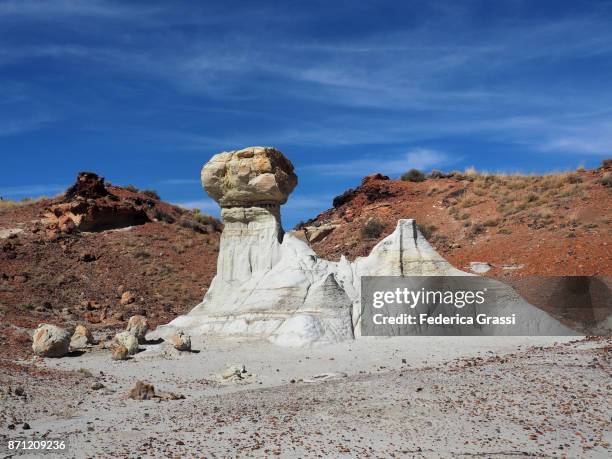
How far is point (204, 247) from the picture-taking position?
40.2 m

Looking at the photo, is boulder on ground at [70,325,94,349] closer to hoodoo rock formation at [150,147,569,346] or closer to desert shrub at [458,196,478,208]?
hoodoo rock formation at [150,147,569,346]

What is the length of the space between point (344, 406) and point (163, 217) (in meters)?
34.8

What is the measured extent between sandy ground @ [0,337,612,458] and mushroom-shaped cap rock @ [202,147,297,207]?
22.9 feet

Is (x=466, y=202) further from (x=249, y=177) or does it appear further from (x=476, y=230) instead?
(x=249, y=177)

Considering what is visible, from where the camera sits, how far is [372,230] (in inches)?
1539

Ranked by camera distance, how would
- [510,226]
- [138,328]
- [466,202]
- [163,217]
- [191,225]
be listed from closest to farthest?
[138,328]
[510,226]
[466,202]
[191,225]
[163,217]

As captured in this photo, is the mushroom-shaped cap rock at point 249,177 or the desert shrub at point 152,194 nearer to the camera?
the mushroom-shaped cap rock at point 249,177

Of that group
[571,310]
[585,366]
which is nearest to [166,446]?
[585,366]

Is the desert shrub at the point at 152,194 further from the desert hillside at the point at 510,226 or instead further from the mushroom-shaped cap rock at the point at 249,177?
the mushroom-shaped cap rock at the point at 249,177

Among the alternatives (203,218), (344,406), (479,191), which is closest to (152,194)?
(203,218)

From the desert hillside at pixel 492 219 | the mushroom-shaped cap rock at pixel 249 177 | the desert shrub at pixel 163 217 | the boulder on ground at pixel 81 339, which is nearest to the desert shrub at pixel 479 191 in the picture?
the desert hillside at pixel 492 219

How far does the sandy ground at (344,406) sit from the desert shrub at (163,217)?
28122mm

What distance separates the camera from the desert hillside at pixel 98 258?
28.9 m

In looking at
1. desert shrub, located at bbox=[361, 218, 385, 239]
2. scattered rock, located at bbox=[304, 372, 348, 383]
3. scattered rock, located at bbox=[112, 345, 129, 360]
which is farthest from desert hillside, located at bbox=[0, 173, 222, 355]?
scattered rock, located at bbox=[304, 372, 348, 383]
